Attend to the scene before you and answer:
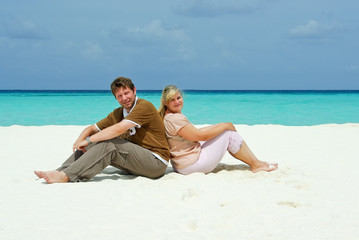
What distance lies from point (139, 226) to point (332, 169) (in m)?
3.31

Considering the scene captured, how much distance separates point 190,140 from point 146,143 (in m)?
0.52

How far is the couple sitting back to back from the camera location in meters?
4.21

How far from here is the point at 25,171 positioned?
5.22 metres

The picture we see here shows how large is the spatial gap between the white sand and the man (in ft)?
0.45

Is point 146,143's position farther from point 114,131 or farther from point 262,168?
point 262,168

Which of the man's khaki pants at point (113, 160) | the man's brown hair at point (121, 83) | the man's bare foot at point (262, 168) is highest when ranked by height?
the man's brown hair at point (121, 83)

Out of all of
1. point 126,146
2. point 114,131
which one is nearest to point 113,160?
point 126,146

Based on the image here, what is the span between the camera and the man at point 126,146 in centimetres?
420

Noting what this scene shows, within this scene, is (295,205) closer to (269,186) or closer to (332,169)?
(269,186)

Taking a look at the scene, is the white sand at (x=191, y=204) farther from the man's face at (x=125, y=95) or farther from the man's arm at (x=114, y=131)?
the man's face at (x=125, y=95)

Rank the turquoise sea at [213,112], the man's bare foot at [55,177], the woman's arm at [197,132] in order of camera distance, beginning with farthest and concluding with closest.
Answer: the turquoise sea at [213,112] < the woman's arm at [197,132] < the man's bare foot at [55,177]

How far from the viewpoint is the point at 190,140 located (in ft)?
14.8

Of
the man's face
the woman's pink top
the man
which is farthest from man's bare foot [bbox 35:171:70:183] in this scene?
the woman's pink top

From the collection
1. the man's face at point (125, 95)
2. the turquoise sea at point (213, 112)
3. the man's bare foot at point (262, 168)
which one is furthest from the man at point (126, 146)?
the turquoise sea at point (213, 112)
